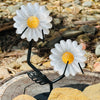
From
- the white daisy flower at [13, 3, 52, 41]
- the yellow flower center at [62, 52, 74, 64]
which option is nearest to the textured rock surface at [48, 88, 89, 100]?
the yellow flower center at [62, 52, 74, 64]

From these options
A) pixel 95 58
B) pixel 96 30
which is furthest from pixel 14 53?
pixel 96 30

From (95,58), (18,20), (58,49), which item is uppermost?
(18,20)

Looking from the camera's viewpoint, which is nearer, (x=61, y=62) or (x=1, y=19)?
(x=61, y=62)

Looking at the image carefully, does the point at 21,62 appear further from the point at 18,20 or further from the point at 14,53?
the point at 18,20

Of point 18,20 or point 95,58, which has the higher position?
point 18,20

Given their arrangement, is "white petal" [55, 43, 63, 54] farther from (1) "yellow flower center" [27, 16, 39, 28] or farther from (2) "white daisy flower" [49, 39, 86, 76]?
(1) "yellow flower center" [27, 16, 39, 28]

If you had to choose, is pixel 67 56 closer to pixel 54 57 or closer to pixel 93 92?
pixel 54 57

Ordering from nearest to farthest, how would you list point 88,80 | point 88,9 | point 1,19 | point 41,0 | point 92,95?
point 92,95 < point 88,80 < point 1,19 < point 88,9 < point 41,0
